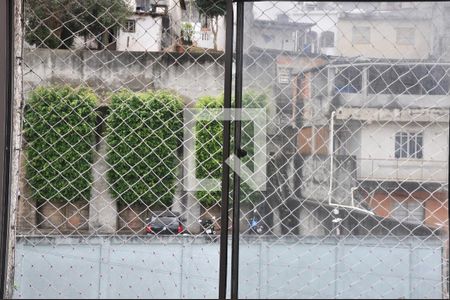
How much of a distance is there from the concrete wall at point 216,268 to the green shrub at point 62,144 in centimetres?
19

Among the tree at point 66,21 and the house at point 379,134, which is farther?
the tree at point 66,21

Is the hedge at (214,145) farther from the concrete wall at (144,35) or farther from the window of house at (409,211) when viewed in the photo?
the window of house at (409,211)

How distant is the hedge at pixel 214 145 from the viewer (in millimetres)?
2137

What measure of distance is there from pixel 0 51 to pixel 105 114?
0.43 metres

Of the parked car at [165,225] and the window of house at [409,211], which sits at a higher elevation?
the window of house at [409,211]

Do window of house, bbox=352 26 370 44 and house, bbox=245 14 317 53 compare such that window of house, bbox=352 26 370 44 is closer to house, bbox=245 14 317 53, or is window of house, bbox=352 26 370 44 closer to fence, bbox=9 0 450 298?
fence, bbox=9 0 450 298

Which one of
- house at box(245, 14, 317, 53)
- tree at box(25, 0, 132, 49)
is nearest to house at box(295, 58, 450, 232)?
house at box(245, 14, 317, 53)

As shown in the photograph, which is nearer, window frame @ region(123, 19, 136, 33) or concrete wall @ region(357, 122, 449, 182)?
concrete wall @ region(357, 122, 449, 182)

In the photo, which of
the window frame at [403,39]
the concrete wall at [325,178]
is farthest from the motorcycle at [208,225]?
the window frame at [403,39]

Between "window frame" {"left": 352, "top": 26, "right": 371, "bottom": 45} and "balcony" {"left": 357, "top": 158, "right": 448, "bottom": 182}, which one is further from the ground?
"window frame" {"left": 352, "top": 26, "right": 371, "bottom": 45}

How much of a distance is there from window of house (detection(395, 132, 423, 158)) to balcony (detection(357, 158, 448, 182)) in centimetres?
2

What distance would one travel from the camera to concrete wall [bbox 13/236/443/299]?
210cm

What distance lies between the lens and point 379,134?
2.10 m

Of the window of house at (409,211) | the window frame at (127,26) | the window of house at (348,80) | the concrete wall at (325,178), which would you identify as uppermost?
the window frame at (127,26)
